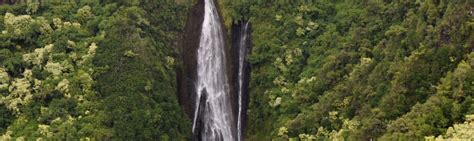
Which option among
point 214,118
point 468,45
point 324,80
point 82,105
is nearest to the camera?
point 468,45

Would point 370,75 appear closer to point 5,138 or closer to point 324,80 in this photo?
point 324,80

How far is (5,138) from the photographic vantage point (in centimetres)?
4222

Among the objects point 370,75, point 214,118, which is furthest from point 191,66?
point 370,75

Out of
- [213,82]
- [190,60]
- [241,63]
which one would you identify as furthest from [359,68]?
[190,60]

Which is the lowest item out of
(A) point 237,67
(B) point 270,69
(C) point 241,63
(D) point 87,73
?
(A) point 237,67

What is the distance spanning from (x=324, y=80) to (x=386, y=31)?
5.74 m

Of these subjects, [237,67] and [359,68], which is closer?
[359,68]

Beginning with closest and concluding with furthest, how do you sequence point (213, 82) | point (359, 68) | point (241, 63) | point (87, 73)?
point (359, 68), point (87, 73), point (213, 82), point (241, 63)

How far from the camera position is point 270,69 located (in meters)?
51.2

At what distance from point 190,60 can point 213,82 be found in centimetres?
277

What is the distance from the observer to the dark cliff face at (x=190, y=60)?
169ft

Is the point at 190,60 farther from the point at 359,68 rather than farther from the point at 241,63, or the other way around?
the point at 359,68

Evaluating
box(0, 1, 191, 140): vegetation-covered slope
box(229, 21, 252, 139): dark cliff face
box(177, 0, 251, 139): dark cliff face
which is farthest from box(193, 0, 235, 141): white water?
box(0, 1, 191, 140): vegetation-covered slope

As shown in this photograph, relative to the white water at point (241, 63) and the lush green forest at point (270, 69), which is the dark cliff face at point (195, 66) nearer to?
the white water at point (241, 63)
